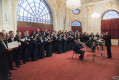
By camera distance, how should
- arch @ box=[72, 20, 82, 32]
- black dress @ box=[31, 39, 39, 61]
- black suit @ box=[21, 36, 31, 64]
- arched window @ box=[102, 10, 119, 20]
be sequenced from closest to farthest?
black suit @ box=[21, 36, 31, 64] < black dress @ box=[31, 39, 39, 61] < arched window @ box=[102, 10, 119, 20] < arch @ box=[72, 20, 82, 32]

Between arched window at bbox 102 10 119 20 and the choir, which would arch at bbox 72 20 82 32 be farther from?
the choir

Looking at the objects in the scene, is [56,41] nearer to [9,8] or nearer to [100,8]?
[9,8]

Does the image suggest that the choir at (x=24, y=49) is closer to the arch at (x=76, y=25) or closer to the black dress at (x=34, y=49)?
the black dress at (x=34, y=49)

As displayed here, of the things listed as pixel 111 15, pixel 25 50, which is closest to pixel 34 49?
pixel 25 50

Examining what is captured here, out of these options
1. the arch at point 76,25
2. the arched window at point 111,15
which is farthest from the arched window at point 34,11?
the arched window at point 111,15

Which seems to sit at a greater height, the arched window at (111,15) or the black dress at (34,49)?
the arched window at (111,15)

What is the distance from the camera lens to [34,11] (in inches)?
475

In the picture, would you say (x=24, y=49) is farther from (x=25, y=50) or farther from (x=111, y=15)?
(x=111, y=15)

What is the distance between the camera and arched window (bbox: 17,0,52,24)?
1071cm

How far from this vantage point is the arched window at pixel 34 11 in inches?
422

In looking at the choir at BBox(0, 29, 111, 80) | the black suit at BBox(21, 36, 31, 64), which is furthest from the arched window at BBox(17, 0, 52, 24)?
the black suit at BBox(21, 36, 31, 64)

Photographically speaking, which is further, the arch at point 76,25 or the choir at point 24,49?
the arch at point 76,25

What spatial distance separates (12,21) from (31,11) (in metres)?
3.12

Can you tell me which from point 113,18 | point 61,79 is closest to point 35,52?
point 61,79
